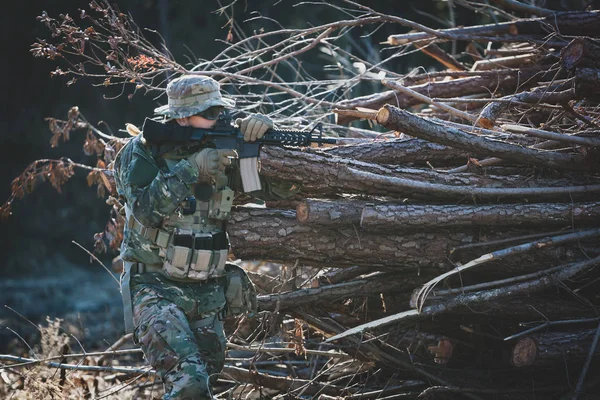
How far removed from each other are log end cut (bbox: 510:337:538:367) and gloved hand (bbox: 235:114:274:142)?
6.96ft

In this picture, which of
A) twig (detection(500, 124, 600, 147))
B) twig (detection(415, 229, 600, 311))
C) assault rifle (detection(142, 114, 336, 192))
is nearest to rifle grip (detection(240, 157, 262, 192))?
assault rifle (detection(142, 114, 336, 192))

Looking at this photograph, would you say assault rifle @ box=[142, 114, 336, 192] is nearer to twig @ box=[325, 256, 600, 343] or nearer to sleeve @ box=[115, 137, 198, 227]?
sleeve @ box=[115, 137, 198, 227]

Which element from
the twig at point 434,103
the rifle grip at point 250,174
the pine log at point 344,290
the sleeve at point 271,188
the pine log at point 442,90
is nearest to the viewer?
the rifle grip at point 250,174

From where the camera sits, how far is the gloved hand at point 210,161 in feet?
13.9

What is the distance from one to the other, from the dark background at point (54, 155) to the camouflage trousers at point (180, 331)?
506 cm

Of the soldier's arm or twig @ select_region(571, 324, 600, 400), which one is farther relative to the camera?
the soldier's arm

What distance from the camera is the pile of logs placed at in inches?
178

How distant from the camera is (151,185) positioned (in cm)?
409

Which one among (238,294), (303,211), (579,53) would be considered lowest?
(238,294)

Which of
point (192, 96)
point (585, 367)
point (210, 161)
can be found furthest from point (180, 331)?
point (585, 367)

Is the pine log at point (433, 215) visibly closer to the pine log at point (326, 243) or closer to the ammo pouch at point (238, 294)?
the pine log at point (326, 243)

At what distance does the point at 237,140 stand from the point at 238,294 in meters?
1.00

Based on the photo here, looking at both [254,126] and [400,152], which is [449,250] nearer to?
[400,152]

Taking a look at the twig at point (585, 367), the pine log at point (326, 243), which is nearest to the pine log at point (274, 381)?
the pine log at point (326, 243)
